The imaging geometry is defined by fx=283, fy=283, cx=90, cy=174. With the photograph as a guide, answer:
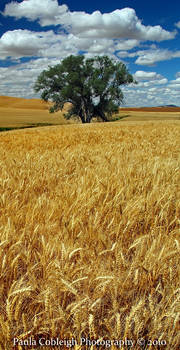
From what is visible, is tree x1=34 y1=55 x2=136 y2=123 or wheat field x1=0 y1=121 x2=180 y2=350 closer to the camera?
wheat field x1=0 y1=121 x2=180 y2=350

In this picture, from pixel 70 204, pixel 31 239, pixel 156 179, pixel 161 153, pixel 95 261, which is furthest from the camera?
pixel 161 153

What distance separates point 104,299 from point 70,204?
39.0 inches

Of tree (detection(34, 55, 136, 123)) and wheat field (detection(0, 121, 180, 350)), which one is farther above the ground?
tree (detection(34, 55, 136, 123))

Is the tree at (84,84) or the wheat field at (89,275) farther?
the tree at (84,84)

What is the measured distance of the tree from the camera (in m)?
42.4

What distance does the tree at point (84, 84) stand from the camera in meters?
42.4

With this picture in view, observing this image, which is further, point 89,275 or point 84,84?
point 84,84

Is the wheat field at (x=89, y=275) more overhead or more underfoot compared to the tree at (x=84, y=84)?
more underfoot

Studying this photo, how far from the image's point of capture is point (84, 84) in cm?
4269

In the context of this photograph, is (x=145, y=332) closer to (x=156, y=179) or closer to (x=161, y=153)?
(x=156, y=179)

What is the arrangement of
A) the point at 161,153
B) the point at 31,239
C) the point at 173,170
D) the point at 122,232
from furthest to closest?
1. the point at 161,153
2. the point at 173,170
3. the point at 122,232
4. the point at 31,239

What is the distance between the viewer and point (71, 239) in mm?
1569

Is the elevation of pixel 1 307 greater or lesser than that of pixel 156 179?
lesser

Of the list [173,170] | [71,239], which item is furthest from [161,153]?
[71,239]
